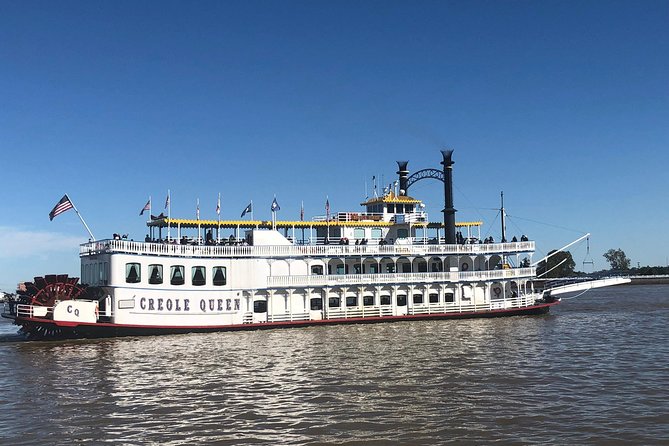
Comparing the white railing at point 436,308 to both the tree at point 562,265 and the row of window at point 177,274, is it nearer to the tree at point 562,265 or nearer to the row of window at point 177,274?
the row of window at point 177,274

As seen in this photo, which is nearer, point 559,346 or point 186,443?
point 186,443

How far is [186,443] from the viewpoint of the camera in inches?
565

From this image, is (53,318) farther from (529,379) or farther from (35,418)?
(529,379)

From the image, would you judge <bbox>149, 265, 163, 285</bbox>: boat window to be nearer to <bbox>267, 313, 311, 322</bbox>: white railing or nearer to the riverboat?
the riverboat

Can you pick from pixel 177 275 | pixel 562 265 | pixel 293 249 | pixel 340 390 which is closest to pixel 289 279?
pixel 293 249

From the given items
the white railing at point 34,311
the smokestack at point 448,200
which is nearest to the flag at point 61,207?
the white railing at point 34,311

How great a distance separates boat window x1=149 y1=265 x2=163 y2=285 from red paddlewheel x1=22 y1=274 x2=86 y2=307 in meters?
3.62

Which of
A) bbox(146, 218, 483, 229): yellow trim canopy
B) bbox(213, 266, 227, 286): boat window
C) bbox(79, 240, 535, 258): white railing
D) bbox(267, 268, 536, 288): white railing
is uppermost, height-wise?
bbox(146, 218, 483, 229): yellow trim canopy

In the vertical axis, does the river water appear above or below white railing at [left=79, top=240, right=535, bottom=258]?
below

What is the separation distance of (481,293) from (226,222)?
18.4 metres

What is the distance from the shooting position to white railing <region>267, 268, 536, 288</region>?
3803 centimetres

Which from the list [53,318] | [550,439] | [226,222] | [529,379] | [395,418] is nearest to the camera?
[550,439]

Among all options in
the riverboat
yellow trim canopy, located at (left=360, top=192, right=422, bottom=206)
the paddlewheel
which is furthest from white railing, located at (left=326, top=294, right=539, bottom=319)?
the paddlewheel

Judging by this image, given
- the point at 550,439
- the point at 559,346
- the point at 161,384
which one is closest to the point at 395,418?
the point at 550,439
